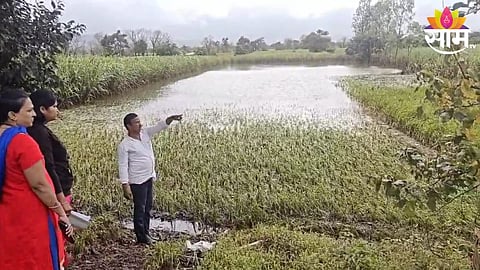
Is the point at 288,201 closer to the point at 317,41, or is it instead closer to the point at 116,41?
the point at 116,41

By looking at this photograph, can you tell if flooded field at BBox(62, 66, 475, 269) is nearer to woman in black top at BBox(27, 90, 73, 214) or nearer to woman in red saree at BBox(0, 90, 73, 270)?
woman in black top at BBox(27, 90, 73, 214)

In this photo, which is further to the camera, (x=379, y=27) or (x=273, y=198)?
(x=379, y=27)

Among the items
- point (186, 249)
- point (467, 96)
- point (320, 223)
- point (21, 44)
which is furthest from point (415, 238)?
point (21, 44)

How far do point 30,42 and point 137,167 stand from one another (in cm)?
102

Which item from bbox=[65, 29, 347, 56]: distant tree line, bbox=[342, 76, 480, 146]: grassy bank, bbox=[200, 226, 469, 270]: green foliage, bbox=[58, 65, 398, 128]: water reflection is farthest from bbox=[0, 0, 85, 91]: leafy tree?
bbox=[65, 29, 347, 56]: distant tree line

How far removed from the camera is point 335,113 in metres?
10.2

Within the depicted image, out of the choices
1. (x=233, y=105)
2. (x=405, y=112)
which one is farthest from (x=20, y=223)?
(x=233, y=105)

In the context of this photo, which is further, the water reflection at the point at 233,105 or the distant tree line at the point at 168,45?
the distant tree line at the point at 168,45

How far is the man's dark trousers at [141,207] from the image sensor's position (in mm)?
3434

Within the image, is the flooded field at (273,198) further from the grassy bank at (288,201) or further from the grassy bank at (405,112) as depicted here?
the grassy bank at (405,112)

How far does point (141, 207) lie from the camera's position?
347cm

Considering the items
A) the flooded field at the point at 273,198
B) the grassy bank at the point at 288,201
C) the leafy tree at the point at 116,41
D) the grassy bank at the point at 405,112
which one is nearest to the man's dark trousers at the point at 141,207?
the flooded field at the point at 273,198

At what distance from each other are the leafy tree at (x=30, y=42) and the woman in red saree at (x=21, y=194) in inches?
32.1

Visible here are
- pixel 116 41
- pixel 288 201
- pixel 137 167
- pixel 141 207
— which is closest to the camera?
pixel 137 167
